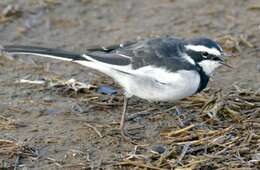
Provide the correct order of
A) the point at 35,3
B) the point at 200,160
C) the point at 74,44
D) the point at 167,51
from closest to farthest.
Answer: the point at 200,160 → the point at 167,51 → the point at 74,44 → the point at 35,3

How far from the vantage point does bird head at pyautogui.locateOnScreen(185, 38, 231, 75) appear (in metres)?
6.76

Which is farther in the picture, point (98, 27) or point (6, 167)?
point (98, 27)

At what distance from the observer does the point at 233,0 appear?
32.6 ft

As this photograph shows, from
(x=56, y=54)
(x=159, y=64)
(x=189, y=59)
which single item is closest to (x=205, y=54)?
(x=189, y=59)

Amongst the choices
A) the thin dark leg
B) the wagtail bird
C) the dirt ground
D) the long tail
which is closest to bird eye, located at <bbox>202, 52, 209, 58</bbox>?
the wagtail bird

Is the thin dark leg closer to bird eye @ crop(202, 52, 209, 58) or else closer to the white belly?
the white belly

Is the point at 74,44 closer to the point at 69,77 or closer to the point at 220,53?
the point at 69,77

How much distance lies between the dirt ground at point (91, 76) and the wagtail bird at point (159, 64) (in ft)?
1.23

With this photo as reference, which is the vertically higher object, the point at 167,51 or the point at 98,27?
the point at 167,51

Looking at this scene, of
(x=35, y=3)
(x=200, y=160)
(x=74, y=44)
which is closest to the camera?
(x=200, y=160)

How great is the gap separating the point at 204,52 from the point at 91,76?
68.6 inches

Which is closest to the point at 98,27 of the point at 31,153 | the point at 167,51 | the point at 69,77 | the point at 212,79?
the point at 69,77

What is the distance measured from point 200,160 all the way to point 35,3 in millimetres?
4574

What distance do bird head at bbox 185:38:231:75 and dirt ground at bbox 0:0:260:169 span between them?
59cm
